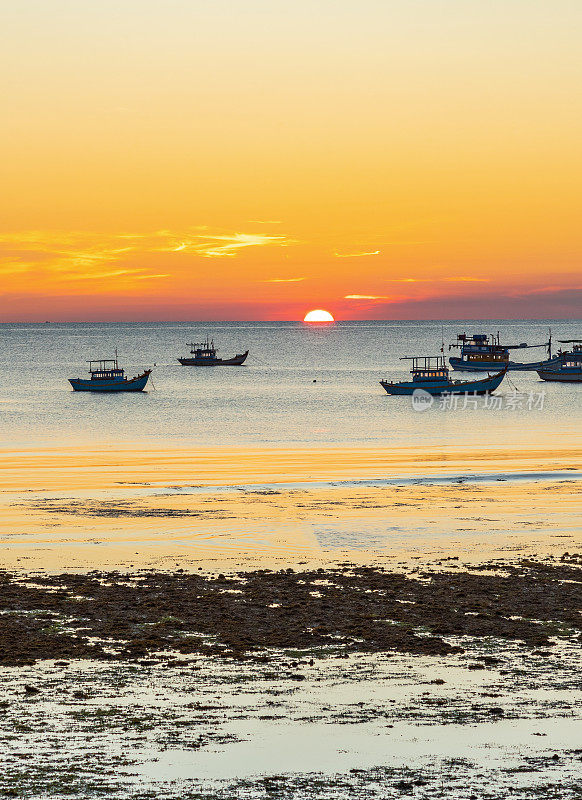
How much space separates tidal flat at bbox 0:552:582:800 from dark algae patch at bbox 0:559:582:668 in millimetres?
56

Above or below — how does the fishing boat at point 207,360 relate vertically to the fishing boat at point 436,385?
above

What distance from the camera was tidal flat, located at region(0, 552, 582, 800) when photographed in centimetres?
1033

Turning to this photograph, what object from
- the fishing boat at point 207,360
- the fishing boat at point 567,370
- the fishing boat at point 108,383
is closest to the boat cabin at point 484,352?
the fishing boat at point 567,370

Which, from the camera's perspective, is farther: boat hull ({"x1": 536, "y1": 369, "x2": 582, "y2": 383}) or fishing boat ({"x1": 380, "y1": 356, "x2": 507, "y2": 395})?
boat hull ({"x1": 536, "y1": 369, "x2": 582, "y2": 383})

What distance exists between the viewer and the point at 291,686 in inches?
515

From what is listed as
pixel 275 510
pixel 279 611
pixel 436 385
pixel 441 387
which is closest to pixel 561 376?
pixel 441 387

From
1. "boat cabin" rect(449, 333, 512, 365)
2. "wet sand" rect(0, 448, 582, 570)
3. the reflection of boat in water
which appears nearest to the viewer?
"wet sand" rect(0, 448, 582, 570)

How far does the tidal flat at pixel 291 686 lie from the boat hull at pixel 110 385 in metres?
84.8

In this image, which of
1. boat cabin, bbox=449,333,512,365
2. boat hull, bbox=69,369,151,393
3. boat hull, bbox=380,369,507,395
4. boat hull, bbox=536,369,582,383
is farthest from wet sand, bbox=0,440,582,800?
boat cabin, bbox=449,333,512,365

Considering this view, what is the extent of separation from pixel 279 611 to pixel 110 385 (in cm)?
8847

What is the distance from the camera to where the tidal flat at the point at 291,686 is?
1033 centimetres

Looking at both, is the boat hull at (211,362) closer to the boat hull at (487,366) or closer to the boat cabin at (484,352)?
the boat hull at (487,366)

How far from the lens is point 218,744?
11125 mm

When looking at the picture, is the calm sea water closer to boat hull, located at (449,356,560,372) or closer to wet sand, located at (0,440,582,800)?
boat hull, located at (449,356,560,372)
